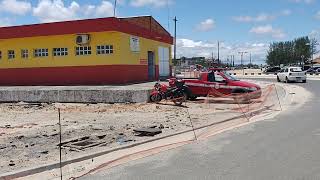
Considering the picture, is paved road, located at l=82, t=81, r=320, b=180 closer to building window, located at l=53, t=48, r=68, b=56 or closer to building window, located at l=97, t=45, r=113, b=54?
building window, located at l=97, t=45, r=113, b=54

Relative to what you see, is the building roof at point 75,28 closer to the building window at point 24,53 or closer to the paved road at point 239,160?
the building window at point 24,53

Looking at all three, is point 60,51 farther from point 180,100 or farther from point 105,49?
point 180,100

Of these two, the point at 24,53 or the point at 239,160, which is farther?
the point at 24,53

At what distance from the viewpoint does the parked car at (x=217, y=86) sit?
22.5m

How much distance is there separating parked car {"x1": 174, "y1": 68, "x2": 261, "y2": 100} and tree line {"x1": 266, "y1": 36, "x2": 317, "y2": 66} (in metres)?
92.9

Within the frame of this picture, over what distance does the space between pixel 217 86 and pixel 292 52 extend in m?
105

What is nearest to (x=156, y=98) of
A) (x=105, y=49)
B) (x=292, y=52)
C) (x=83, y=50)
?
(x=105, y=49)

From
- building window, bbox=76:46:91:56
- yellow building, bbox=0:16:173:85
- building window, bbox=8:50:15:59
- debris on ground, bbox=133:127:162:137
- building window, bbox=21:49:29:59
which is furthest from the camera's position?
building window, bbox=8:50:15:59

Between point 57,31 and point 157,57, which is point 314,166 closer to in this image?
point 57,31

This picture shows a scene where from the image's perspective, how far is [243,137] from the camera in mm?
11672

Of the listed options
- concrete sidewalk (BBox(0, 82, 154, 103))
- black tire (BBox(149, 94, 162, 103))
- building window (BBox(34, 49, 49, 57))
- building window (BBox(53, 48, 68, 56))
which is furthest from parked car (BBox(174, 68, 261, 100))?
building window (BBox(34, 49, 49, 57))

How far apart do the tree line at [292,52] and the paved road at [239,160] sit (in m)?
104

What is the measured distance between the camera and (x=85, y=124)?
48.3 feet

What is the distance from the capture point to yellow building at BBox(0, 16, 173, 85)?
28516mm
